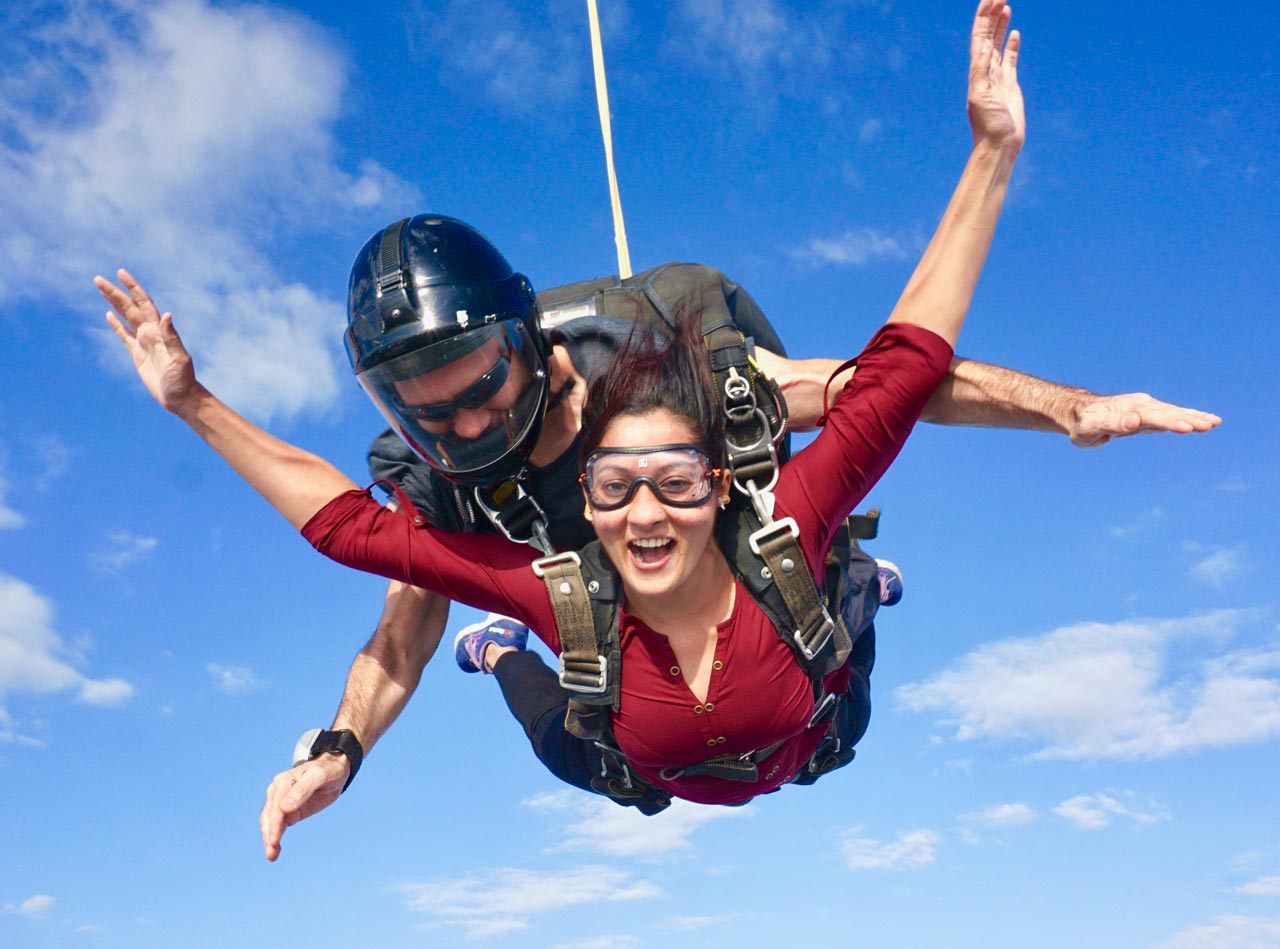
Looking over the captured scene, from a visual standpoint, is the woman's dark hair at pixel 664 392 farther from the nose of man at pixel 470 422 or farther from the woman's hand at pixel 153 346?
the woman's hand at pixel 153 346

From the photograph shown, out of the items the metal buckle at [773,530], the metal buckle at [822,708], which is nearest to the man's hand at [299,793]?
the metal buckle at [822,708]

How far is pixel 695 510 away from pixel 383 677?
204cm

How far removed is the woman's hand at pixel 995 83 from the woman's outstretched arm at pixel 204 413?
268 centimetres

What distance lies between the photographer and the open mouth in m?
4.20

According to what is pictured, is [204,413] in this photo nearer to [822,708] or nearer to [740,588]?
[740,588]

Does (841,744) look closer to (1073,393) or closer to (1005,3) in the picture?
(1073,393)

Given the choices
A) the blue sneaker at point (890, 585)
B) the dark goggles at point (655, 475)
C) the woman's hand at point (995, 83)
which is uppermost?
the woman's hand at point (995, 83)

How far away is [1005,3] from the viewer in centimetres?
446

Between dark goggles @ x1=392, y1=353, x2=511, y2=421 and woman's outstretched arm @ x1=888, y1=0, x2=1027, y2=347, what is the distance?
1.40 meters

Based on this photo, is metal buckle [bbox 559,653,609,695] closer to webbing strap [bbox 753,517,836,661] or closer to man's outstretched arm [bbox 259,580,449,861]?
webbing strap [bbox 753,517,836,661]

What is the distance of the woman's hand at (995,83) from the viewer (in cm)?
436

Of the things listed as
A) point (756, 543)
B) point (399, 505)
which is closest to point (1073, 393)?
point (756, 543)

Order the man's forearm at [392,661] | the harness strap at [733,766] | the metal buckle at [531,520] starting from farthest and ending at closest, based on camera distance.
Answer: the man's forearm at [392,661], the harness strap at [733,766], the metal buckle at [531,520]

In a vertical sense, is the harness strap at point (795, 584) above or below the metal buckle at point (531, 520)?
below
